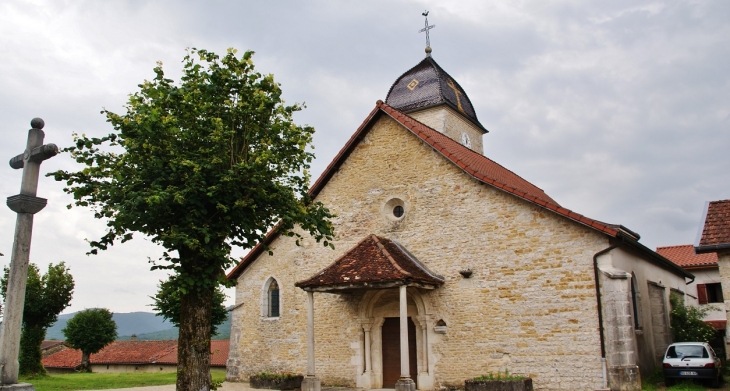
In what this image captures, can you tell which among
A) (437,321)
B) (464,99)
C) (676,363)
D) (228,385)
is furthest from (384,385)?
(464,99)

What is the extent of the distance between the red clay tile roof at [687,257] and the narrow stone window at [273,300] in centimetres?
2243

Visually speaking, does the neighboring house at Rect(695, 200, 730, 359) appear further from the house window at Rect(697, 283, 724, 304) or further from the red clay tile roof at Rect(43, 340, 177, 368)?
the red clay tile roof at Rect(43, 340, 177, 368)

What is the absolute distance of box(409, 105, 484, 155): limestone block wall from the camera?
999 inches

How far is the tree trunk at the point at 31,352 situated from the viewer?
77.6 feet

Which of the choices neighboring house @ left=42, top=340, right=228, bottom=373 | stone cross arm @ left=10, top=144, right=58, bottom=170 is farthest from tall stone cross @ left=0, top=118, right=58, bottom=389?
neighboring house @ left=42, top=340, right=228, bottom=373

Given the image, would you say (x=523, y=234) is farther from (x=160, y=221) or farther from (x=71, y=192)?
(x=71, y=192)

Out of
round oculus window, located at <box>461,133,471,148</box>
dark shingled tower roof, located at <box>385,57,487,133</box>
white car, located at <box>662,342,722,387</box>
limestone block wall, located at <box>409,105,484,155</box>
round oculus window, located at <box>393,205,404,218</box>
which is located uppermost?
dark shingled tower roof, located at <box>385,57,487,133</box>

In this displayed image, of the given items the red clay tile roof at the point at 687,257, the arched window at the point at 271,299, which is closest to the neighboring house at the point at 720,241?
the arched window at the point at 271,299

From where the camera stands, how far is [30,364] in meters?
23.8

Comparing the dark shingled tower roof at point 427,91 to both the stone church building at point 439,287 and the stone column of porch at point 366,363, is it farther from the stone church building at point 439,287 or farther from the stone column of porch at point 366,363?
the stone column of porch at point 366,363

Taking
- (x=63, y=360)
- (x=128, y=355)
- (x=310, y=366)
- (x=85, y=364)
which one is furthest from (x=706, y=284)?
(x=63, y=360)

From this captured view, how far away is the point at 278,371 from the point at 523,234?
8.77m

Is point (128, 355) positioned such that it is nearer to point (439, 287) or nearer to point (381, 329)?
point (381, 329)

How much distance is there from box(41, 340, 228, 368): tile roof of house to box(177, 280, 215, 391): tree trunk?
24.8 meters
